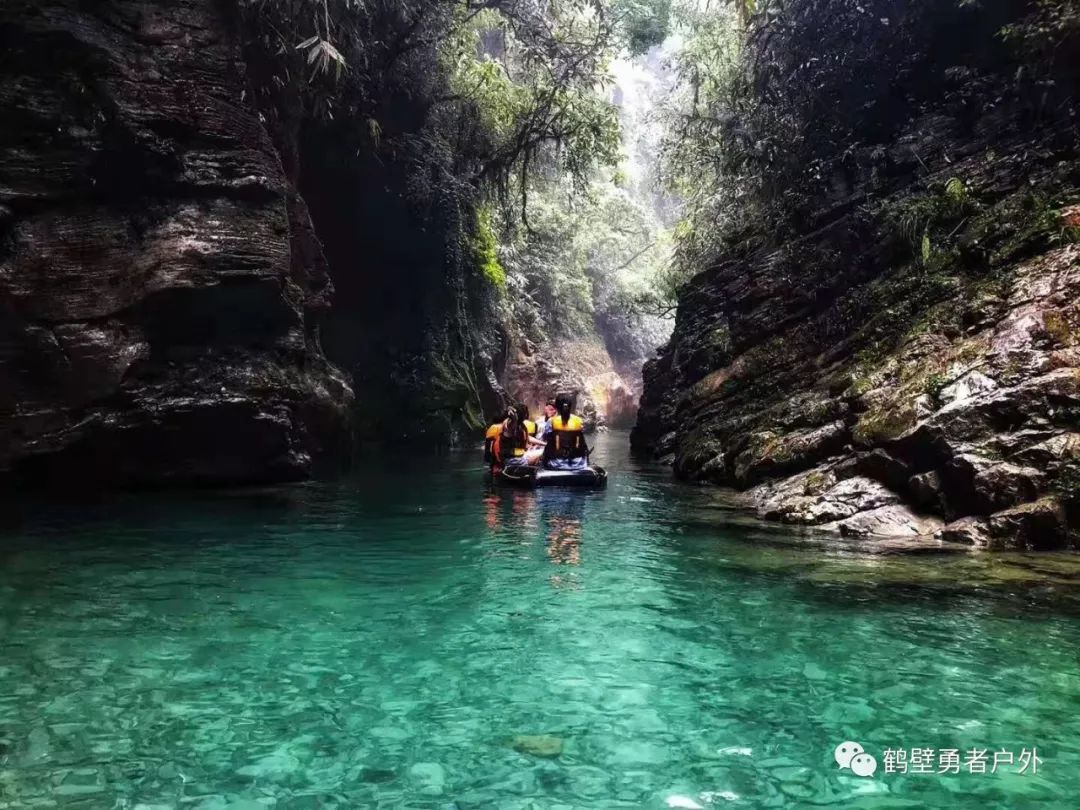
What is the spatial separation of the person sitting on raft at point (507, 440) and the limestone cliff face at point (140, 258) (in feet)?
11.7

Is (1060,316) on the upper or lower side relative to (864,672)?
upper

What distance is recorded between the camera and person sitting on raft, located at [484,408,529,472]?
48.6 ft

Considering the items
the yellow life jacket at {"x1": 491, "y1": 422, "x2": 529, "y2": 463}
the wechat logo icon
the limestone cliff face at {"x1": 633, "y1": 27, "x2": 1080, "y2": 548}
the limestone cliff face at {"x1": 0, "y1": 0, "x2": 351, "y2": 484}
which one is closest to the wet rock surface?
the limestone cliff face at {"x1": 633, "y1": 27, "x2": 1080, "y2": 548}

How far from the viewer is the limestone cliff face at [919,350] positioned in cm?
823

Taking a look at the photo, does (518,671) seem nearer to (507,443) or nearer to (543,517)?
(543,517)

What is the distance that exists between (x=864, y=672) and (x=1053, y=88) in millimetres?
11203

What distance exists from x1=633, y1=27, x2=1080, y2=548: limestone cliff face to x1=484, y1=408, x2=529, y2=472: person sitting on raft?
10.8 feet

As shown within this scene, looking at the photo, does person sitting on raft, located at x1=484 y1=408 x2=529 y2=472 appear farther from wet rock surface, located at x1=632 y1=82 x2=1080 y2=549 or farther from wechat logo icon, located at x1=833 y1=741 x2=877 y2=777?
wechat logo icon, located at x1=833 y1=741 x2=877 y2=777

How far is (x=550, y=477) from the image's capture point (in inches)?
522

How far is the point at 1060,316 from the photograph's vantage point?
8977 millimetres

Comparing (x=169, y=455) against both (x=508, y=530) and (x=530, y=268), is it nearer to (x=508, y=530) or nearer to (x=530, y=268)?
(x=508, y=530)

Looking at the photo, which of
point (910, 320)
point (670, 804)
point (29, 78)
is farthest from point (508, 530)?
point (29, 78)

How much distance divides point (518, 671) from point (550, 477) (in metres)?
8.52

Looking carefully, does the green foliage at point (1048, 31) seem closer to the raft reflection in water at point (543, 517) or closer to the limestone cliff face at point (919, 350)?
the limestone cliff face at point (919, 350)
